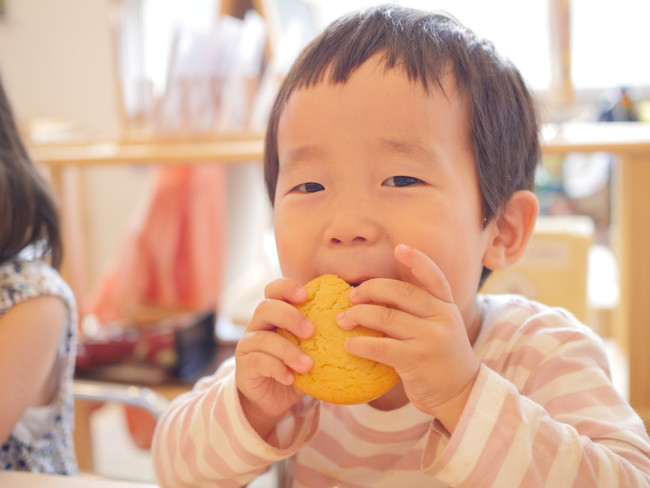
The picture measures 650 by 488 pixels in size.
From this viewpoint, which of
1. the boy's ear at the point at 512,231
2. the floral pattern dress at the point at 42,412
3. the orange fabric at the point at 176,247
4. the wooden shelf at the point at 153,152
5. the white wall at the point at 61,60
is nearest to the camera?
the boy's ear at the point at 512,231

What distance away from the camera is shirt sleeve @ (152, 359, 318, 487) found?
27.4 inches

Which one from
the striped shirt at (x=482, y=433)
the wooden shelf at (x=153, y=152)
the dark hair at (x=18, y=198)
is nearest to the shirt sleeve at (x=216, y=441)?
the striped shirt at (x=482, y=433)

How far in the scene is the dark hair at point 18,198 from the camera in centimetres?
103

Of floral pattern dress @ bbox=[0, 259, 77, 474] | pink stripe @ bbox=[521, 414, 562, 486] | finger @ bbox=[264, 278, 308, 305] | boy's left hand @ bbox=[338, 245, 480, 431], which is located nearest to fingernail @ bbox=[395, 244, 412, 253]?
boy's left hand @ bbox=[338, 245, 480, 431]

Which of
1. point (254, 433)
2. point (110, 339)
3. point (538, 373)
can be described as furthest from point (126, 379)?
point (538, 373)

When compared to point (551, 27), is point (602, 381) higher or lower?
lower

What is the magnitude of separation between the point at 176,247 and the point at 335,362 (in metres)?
1.62

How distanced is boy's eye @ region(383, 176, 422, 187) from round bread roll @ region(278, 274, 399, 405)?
117 mm

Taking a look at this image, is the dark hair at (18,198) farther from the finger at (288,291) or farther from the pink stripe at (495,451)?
the pink stripe at (495,451)

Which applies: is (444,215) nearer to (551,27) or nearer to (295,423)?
(295,423)

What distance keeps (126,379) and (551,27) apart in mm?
1435

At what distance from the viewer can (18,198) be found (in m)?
1.05

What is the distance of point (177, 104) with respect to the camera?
1.86 meters

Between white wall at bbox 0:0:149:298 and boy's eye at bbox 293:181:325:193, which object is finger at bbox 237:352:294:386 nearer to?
boy's eye at bbox 293:181:325:193
